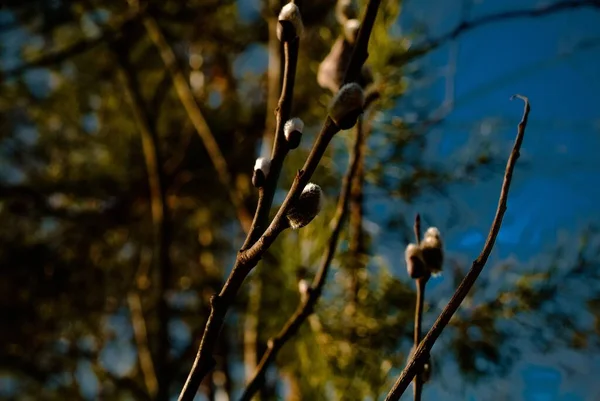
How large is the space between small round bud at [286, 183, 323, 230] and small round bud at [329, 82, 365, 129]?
0.04 meters

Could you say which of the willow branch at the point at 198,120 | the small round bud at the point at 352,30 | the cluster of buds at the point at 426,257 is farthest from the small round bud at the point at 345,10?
the willow branch at the point at 198,120

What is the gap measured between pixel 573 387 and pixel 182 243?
113cm

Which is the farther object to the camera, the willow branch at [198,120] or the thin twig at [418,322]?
the willow branch at [198,120]

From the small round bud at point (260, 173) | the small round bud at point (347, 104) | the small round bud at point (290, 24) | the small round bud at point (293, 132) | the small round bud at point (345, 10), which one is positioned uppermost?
the small round bud at point (345, 10)

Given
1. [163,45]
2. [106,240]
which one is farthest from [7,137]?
[163,45]

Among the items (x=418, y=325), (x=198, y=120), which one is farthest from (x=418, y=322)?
(x=198, y=120)

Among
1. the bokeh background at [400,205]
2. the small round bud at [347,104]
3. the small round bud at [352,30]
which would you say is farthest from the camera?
the bokeh background at [400,205]

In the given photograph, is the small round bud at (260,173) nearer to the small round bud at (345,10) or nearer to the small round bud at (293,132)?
the small round bud at (293,132)

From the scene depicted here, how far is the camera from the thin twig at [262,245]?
22cm

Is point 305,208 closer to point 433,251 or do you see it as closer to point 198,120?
point 433,251

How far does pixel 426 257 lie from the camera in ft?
1.05

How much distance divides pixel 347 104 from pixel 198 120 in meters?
0.75

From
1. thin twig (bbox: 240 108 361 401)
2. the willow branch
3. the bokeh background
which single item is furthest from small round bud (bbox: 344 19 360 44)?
the willow branch

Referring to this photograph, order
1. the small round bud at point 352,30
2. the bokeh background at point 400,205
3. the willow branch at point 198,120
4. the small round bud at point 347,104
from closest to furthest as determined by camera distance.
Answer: the small round bud at point 347,104 → the small round bud at point 352,30 → the bokeh background at point 400,205 → the willow branch at point 198,120
